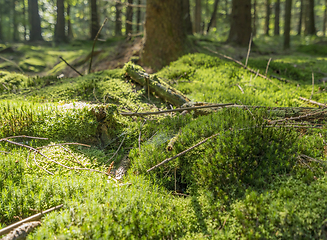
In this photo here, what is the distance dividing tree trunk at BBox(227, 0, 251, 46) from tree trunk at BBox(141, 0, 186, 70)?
13.8 feet

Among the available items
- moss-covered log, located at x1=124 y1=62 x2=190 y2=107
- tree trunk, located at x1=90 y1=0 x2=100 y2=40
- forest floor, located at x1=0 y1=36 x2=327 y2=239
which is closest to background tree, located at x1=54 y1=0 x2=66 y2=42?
tree trunk, located at x1=90 y1=0 x2=100 y2=40

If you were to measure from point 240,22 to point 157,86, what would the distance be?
28.3 ft

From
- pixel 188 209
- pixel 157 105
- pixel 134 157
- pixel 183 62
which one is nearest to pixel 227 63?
pixel 183 62

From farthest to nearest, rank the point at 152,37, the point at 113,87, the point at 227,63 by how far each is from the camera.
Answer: the point at 152,37 < the point at 227,63 < the point at 113,87

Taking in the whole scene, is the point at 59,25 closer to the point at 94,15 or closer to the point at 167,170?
the point at 94,15

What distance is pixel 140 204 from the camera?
2658mm

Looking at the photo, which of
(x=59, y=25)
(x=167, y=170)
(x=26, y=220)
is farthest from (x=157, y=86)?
(x=59, y=25)

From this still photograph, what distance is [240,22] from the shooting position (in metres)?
11.7

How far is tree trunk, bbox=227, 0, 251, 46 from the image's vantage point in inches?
448

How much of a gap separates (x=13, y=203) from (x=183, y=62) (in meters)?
7.16

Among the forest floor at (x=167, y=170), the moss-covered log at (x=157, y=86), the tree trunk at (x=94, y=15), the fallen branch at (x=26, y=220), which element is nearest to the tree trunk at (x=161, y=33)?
the moss-covered log at (x=157, y=86)

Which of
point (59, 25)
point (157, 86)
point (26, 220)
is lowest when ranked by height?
point (26, 220)

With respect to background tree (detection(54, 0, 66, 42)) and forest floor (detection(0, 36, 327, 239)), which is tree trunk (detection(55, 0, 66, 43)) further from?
forest floor (detection(0, 36, 327, 239))

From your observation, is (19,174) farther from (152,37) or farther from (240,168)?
(152,37)
